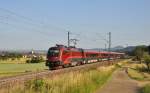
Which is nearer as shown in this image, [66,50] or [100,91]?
[100,91]

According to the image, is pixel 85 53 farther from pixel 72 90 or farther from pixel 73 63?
pixel 72 90

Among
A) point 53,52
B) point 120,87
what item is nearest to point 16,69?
point 53,52

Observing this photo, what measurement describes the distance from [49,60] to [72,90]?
83.0ft

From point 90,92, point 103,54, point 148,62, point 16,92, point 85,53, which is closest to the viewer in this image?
point 16,92

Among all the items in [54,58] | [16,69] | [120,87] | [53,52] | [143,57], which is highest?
[53,52]

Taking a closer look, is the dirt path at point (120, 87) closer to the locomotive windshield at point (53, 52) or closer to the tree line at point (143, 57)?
the locomotive windshield at point (53, 52)

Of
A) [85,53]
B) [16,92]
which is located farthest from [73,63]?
[16,92]

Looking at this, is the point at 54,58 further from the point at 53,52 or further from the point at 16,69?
the point at 16,69

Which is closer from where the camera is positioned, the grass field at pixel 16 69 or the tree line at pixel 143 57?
the grass field at pixel 16 69

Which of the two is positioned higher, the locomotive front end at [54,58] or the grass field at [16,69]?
the locomotive front end at [54,58]

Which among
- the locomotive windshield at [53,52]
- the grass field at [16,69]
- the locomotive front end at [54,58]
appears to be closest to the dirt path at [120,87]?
the locomotive front end at [54,58]

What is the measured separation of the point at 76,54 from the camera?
60.8 metres

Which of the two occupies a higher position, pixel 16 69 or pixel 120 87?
pixel 16 69

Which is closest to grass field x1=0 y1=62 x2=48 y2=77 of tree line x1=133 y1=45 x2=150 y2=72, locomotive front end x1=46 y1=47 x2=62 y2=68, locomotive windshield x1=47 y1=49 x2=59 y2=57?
locomotive front end x1=46 y1=47 x2=62 y2=68
